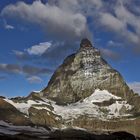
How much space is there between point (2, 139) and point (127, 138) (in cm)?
3183

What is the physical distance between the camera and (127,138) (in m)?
129

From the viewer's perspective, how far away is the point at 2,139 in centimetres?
11825

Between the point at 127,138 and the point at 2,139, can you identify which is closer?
the point at 2,139
